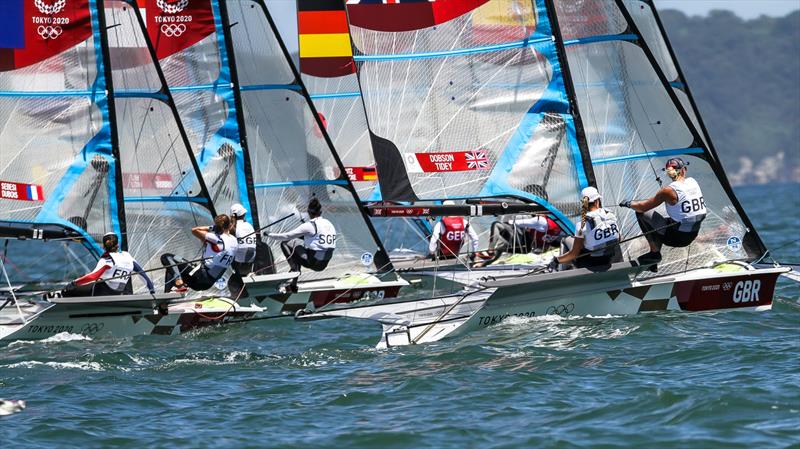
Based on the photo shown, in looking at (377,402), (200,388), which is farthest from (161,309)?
(377,402)

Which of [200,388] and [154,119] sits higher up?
[154,119]

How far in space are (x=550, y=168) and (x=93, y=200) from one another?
5.59m

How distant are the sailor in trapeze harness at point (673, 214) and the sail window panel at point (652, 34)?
155 centimetres

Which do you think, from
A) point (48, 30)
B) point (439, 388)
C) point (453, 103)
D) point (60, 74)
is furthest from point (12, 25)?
point (439, 388)

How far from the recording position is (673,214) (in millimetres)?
13508

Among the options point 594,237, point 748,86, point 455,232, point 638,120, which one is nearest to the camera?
point 594,237

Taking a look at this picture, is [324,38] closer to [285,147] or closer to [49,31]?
[285,147]

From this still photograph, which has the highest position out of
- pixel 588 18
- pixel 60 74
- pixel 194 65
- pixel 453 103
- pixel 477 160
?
pixel 588 18

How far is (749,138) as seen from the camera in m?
151

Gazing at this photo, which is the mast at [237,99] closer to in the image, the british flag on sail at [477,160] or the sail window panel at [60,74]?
the sail window panel at [60,74]

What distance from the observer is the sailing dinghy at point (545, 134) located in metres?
13.7

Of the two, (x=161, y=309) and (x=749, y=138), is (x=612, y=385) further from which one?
(x=749, y=138)

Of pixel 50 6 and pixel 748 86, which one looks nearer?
pixel 50 6

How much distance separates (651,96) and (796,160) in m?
138
